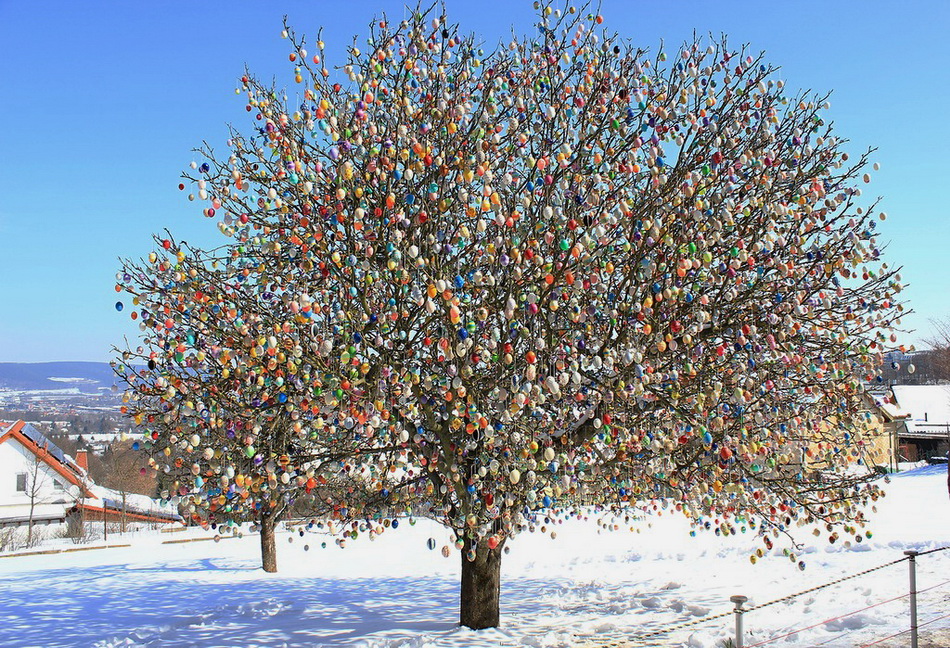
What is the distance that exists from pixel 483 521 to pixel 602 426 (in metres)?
1.76

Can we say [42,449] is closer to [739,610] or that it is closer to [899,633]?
[739,610]

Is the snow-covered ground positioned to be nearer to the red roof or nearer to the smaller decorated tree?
the smaller decorated tree

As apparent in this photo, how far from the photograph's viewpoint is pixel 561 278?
7812 millimetres

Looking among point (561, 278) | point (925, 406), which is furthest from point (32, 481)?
point (925, 406)

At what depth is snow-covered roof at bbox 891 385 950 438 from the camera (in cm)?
5422

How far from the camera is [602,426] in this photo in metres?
8.09

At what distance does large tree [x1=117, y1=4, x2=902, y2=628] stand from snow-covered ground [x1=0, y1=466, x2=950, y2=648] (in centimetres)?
186

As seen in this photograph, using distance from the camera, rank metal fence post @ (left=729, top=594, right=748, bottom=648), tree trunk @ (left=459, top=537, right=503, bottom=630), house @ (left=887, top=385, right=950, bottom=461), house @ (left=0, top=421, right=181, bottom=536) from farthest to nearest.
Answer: house @ (left=887, top=385, right=950, bottom=461) < house @ (left=0, top=421, right=181, bottom=536) < tree trunk @ (left=459, top=537, right=503, bottom=630) < metal fence post @ (left=729, top=594, right=748, bottom=648)

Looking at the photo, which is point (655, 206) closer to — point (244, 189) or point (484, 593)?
point (244, 189)

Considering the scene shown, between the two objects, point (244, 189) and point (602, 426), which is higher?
point (244, 189)

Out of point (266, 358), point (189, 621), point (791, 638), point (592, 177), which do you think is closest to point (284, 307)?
point (266, 358)

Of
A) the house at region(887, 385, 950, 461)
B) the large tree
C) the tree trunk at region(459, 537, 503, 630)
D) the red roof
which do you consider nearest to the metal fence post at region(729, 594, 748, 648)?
the large tree

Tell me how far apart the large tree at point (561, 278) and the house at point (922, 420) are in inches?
1831

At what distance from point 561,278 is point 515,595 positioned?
26.0 ft
